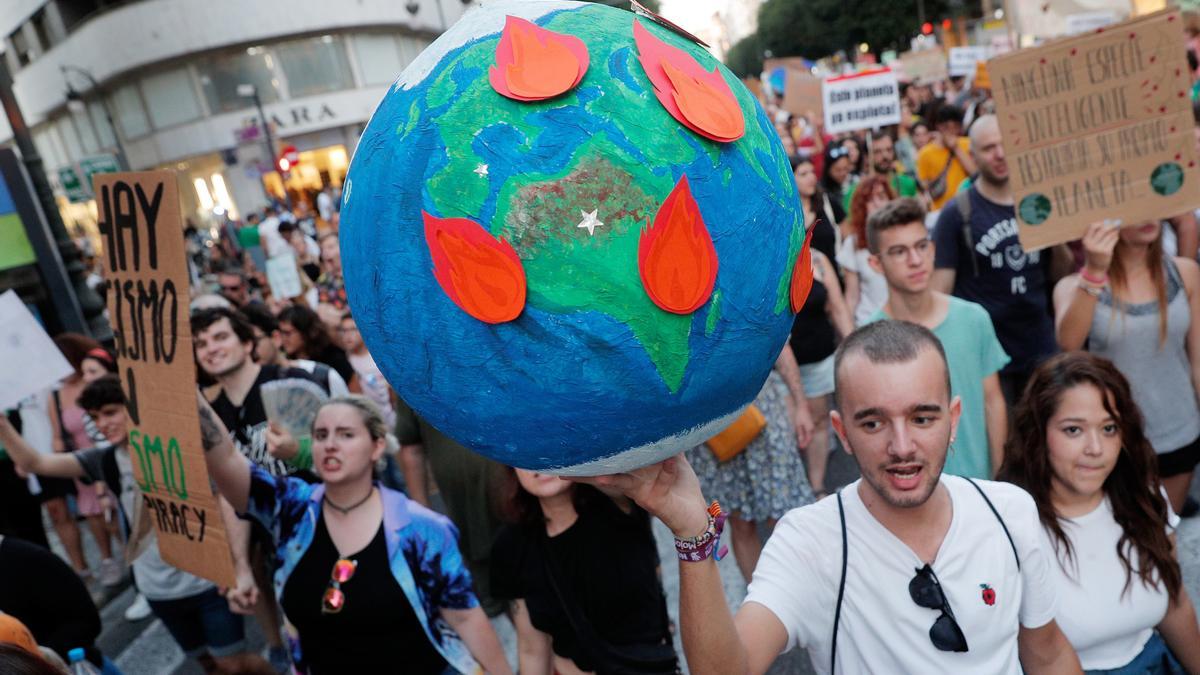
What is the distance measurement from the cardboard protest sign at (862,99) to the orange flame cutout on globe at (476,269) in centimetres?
781

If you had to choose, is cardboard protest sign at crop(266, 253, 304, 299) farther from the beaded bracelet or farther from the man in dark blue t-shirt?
the beaded bracelet

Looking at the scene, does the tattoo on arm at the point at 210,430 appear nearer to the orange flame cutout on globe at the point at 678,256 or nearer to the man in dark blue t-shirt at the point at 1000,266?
the orange flame cutout on globe at the point at 678,256

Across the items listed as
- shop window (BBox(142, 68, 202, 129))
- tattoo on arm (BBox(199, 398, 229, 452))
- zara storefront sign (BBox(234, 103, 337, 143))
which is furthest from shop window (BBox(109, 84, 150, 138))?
tattoo on arm (BBox(199, 398, 229, 452))

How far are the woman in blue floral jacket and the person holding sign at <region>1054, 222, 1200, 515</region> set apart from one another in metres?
2.76

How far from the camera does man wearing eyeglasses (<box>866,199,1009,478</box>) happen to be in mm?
2891

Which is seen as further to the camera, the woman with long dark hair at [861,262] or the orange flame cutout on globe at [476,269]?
the woman with long dark hair at [861,262]

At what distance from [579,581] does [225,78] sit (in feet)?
121

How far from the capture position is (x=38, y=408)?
196 inches

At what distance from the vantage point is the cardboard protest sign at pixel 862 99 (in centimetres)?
791

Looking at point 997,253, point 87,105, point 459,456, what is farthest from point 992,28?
point 87,105

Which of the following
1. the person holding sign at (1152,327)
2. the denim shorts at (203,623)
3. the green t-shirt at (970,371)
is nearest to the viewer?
the green t-shirt at (970,371)

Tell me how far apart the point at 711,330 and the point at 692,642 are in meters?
0.70

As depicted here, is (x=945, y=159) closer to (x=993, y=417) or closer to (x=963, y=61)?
(x=993, y=417)

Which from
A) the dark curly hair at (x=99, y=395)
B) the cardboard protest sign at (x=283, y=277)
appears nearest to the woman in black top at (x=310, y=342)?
the dark curly hair at (x=99, y=395)
